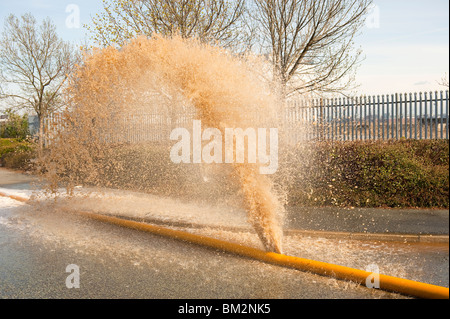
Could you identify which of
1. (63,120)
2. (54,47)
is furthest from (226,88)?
(54,47)

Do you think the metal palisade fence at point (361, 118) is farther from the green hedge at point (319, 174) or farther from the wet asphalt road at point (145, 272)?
the wet asphalt road at point (145, 272)

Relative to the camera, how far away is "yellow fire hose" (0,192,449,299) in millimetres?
3752

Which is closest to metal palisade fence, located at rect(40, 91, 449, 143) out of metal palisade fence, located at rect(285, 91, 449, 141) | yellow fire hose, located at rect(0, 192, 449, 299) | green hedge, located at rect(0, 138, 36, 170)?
metal palisade fence, located at rect(285, 91, 449, 141)

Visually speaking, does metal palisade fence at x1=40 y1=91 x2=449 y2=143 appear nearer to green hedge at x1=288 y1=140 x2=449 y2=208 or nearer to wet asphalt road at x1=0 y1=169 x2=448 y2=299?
green hedge at x1=288 y1=140 x2=449 y2=208

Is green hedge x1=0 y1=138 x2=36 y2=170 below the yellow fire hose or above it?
above

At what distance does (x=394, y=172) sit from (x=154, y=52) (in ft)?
15.1

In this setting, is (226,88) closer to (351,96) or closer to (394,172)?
(394,172)

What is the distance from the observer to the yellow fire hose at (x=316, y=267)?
3.75 metres

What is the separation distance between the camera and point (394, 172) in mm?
6016

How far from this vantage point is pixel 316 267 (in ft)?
14.7

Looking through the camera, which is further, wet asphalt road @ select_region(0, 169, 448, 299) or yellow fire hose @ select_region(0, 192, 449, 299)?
wet asphalt road @ select_region(0, 169, 448, 299)

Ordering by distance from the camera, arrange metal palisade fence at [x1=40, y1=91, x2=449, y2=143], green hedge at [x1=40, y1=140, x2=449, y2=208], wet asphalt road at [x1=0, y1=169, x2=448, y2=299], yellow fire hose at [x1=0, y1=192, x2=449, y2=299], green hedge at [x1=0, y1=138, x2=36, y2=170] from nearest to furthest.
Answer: yellow fire hose at [x1=0, y1=192, x2=449, y2=299]
wet asphalt road at [x1=0, y1=169, x2=448, y2=299]
green hedge at [x1=40, y1=140, x2=449, y2=208]
metal palisade fence at [x1=40, y1=91, x2=449, y2=143]
green hedge at [x1=0, y1=138, x2=36, y2=170]

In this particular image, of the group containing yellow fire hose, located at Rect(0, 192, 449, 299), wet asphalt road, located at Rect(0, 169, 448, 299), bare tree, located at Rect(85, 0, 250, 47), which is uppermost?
bare tree, located at Rect(85, 0, 250, 47)

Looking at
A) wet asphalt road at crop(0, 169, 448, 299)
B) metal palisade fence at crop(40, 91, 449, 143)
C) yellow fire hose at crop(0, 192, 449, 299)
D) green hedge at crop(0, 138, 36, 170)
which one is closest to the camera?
yellow fire hose at crop(0, 192, 449, 299)
